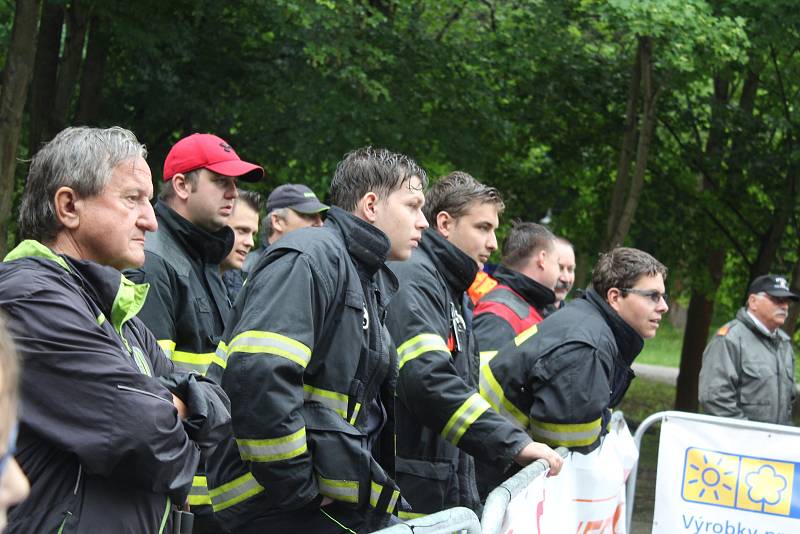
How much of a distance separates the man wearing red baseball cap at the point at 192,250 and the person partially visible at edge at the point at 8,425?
2.73 metres

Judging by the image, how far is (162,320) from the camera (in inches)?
162

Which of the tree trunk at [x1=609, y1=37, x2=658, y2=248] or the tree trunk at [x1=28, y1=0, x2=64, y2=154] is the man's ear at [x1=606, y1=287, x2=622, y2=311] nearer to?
the tree trunk at [x1=609, y1=37, x2=658, y2=248]

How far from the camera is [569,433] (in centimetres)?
505

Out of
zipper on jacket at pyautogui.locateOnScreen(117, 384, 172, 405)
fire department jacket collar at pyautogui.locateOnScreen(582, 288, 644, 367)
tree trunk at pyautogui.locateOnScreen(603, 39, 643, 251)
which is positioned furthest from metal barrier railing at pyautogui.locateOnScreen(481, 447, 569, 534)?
tree trunk at pyautogui.locateOnScreen(603, 39, 643, 251)

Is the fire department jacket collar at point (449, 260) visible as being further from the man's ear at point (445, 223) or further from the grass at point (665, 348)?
the grass at point (665, 348)

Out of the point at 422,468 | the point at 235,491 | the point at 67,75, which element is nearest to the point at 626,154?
the point at 67,75

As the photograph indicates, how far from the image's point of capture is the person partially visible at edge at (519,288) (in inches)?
238

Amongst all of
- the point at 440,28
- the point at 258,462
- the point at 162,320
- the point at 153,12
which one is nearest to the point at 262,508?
the point at 258,462

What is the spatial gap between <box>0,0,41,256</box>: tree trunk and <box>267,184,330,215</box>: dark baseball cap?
3827 mm

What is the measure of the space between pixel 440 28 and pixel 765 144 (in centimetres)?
503

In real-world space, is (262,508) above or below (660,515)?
above

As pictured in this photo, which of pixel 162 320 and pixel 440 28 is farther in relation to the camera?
pixel 440 28

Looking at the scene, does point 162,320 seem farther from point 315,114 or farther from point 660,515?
point 315,114

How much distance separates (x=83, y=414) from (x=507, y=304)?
12.9 ft
